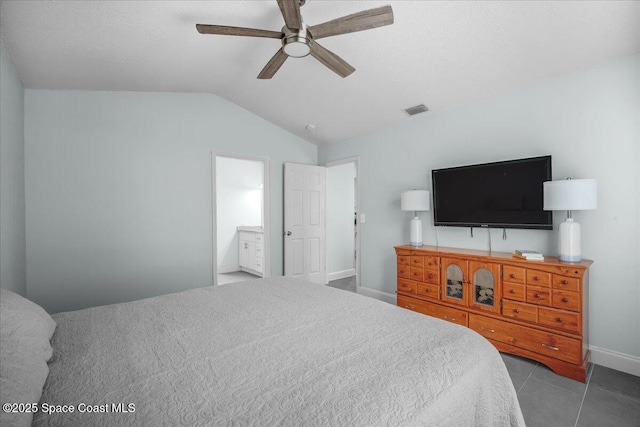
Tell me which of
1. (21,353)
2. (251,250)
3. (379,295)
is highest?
(21,353)

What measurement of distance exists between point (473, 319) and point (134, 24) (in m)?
3.80

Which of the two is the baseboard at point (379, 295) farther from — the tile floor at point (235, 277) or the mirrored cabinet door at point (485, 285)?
the tile floor at point (235, 277)

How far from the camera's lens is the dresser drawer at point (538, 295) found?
2.35 metres

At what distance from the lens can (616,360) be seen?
2.38 metres

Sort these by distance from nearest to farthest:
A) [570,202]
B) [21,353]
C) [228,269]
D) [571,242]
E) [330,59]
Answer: [21,353] → [330,59] → [570,202] → [571,242] → [228,269]

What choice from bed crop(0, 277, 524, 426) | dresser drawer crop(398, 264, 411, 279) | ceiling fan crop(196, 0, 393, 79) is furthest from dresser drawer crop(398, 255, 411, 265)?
ceiling fan crop(196, 0, 393, 79)

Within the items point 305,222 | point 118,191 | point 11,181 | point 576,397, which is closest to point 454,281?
point 576,397

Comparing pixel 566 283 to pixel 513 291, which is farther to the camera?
pixel 513 291

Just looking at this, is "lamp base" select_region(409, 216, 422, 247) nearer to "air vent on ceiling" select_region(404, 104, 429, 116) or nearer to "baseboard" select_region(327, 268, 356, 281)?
"air vent on ceiling" select_region(404, 104, 429, 116)

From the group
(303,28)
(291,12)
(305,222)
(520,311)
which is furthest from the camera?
(305,222)

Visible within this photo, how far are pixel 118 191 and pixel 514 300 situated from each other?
418 centimetres

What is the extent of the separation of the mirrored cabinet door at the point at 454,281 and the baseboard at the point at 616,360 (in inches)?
41.1

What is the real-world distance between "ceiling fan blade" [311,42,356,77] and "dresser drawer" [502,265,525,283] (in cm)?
213

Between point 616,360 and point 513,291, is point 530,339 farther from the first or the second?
point 616,360
